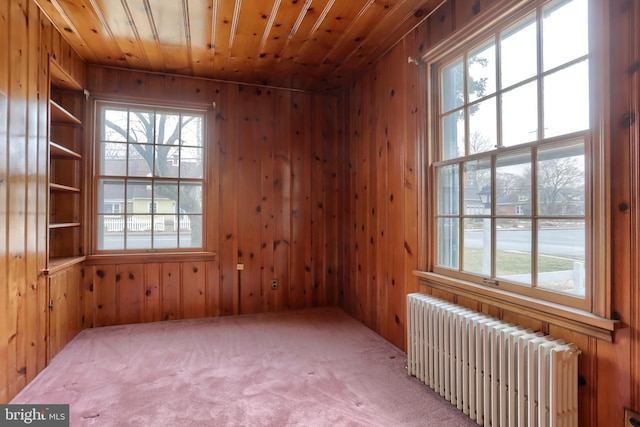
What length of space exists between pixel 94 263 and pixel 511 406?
3.59 m

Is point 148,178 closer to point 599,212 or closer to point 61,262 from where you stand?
point 61,262

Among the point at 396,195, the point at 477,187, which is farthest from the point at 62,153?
the point at 477,187

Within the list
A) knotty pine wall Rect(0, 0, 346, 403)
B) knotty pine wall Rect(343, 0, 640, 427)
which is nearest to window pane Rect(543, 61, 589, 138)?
knotty pine wall Rect(343, 0, 640, 427)

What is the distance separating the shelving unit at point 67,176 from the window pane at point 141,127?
0.43 m

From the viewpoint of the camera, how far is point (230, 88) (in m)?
3.73

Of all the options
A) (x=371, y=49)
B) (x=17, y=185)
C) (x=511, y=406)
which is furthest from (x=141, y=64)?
(x=511, y=406)

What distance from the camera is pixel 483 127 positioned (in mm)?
2117

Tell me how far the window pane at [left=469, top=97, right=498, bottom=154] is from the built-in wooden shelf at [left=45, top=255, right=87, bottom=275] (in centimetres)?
316

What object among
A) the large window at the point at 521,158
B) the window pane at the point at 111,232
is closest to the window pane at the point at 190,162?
the window pane at the point at 111,232

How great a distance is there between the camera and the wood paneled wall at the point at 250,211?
11.3ft

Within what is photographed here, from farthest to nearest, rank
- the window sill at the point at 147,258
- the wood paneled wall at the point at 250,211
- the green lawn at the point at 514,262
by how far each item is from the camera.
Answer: the wood paneled wall at the point at 250,211
the window sill at the point at 147,258
the green lawn at the point at 514,262

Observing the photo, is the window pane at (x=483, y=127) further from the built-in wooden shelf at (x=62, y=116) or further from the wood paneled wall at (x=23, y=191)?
the built-in wooden shelf at (x=62, y=116)

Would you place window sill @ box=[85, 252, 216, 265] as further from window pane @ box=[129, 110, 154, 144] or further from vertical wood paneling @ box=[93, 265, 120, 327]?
window pane @ box=[129, 110, 154, 144]

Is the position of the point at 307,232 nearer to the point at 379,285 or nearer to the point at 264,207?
the point at 264,207
